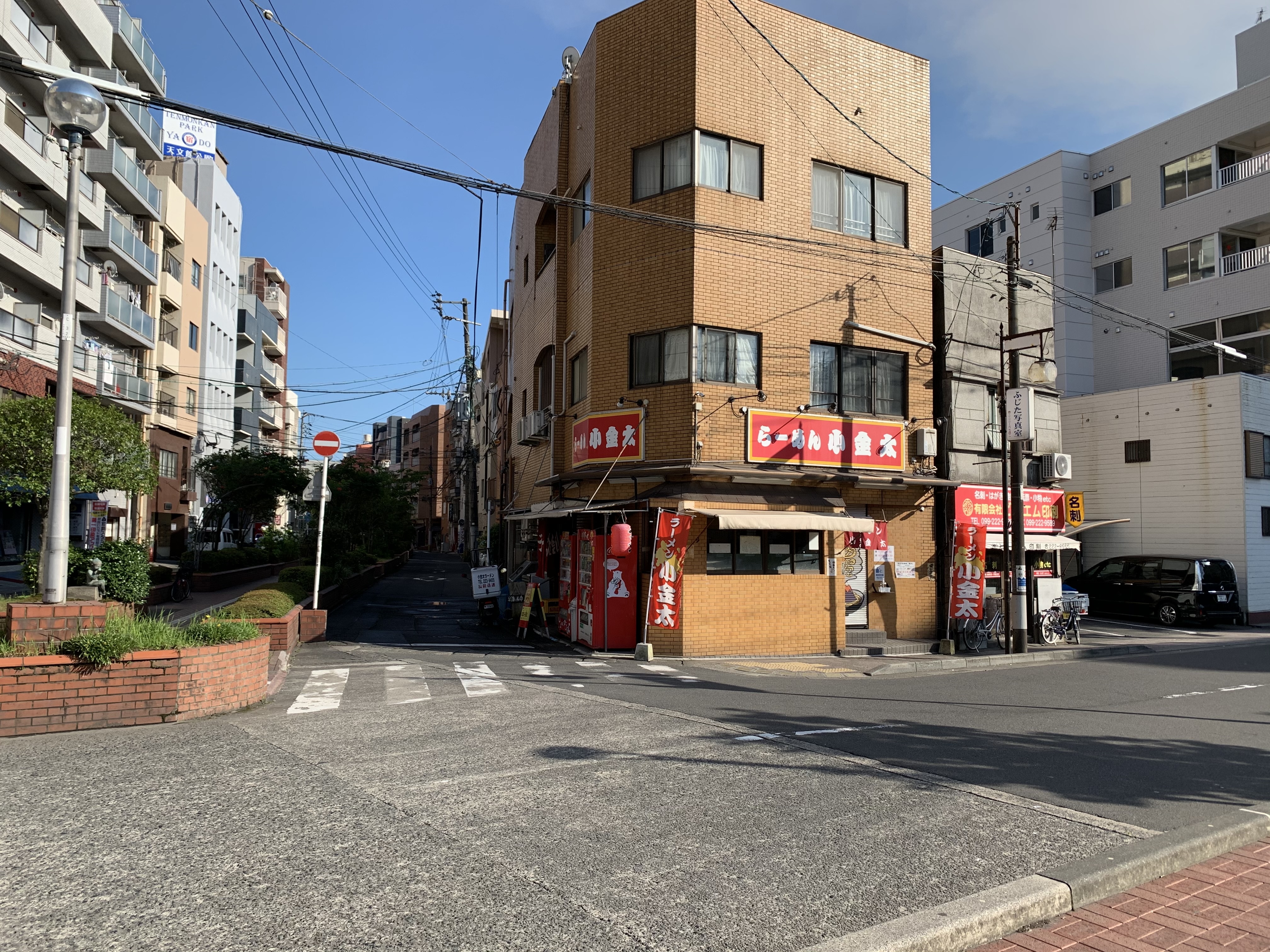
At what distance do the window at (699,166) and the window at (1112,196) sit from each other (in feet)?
81.0

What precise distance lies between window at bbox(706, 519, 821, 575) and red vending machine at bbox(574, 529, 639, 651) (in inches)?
62.6

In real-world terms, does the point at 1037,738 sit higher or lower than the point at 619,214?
lower

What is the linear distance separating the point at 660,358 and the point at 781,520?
13.2ft

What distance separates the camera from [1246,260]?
1160 inches

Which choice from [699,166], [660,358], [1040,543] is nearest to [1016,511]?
[1040,543]

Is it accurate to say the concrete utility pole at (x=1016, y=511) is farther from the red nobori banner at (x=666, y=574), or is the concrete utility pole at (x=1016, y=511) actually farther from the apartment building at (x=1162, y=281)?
the apartment building at (x=1162, y=281)

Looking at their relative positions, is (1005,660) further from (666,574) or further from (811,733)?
(811,733)

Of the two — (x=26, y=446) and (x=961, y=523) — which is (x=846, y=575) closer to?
(x=961, y=523)

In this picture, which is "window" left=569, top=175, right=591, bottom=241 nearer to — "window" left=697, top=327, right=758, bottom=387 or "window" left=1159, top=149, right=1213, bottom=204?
"window" left=697, top=327, right=758, bottom=387

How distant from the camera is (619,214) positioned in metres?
13.1

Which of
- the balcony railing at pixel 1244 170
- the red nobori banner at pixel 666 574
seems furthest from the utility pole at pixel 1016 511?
the balcony railing at pixel 1244 170

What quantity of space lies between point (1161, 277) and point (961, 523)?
68.6ft

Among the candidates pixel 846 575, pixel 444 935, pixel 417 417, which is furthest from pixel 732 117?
pixel 417 417

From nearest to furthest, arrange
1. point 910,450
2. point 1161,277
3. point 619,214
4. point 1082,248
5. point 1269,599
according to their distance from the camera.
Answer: point 619,214 < point 910,450 < point 1269,599 < point 1161,277 < point 1082,248
